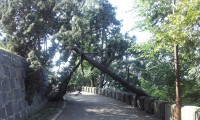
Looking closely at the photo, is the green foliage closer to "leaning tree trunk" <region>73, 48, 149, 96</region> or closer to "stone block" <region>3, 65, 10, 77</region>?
"leaning tree trunk" <region>73, 48, 149, 96</region>

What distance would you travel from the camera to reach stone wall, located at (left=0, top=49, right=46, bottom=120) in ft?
34.7

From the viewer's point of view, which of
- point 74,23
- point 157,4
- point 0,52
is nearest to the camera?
point 0,52

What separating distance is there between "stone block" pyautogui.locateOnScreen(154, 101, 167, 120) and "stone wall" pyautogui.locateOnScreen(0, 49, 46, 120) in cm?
600

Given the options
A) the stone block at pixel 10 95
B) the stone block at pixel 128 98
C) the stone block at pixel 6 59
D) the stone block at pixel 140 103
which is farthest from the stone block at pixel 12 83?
the stone block at pixel 128 98

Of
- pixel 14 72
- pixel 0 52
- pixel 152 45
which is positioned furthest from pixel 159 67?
pixel 0 52

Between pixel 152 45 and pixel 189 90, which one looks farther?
pixel 189 90

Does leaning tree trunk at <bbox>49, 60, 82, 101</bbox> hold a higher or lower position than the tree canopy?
lower

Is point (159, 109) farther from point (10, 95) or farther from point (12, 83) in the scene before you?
point (10, 95)

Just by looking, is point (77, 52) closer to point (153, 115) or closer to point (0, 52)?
point (153, 115)

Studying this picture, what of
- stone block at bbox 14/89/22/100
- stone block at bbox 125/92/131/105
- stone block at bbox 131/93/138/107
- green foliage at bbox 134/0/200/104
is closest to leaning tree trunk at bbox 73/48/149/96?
stone block at bbox 131/93/138/107

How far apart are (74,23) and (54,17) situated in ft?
5.84

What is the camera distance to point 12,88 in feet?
38.8

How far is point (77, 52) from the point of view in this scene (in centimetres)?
2069

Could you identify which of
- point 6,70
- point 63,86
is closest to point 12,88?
point 6,70
